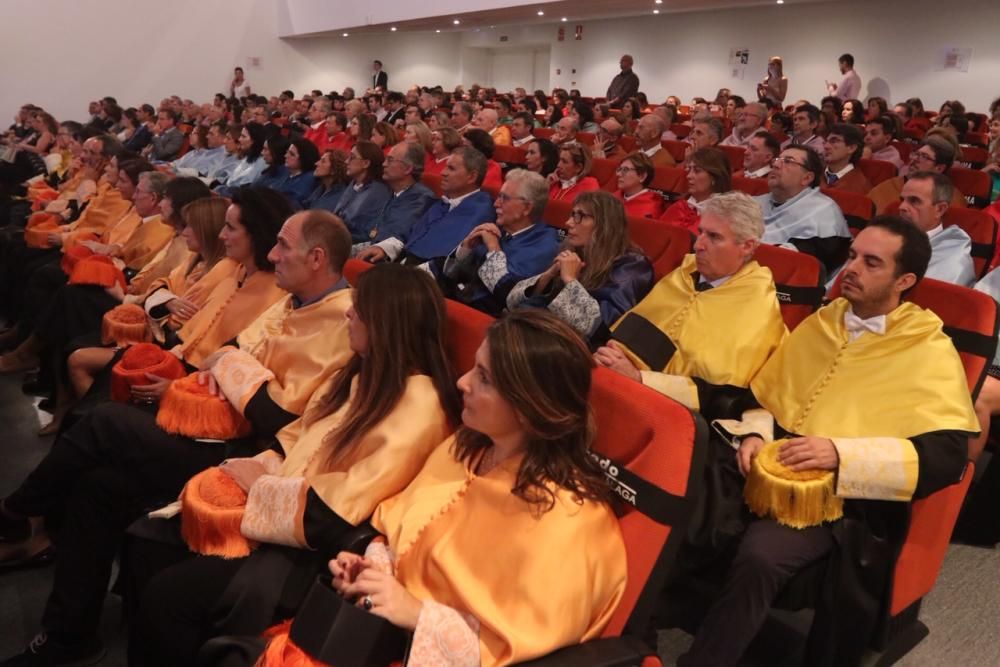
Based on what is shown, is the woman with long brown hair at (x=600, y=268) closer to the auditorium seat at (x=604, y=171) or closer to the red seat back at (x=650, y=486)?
the red seat back at (x=650, y=486)

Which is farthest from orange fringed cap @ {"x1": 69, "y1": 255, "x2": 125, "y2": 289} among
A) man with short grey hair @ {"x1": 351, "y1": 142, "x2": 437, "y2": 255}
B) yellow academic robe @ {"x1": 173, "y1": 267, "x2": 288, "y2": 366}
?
man with short grey hair @ {"x1": 351, "y1": 142, "x2": 437, "y2": 255}

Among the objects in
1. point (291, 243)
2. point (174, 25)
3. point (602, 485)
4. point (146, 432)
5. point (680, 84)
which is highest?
point (174, 25)

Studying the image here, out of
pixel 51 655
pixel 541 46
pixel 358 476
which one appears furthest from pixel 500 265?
pixel 541 46

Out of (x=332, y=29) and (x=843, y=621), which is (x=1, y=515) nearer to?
(x=843, y=621)

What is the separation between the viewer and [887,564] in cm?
179

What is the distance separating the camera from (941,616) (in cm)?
218

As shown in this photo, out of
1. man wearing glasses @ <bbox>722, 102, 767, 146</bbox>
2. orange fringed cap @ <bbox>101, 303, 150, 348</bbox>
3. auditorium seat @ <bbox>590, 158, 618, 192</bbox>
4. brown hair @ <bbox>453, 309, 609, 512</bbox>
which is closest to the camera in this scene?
brown hair @ <bbox>453, 309, 609, 512</bbox>

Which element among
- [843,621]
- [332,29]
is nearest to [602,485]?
[843,621]

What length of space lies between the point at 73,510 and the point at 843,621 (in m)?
1.87

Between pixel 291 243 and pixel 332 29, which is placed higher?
pixel 332 29

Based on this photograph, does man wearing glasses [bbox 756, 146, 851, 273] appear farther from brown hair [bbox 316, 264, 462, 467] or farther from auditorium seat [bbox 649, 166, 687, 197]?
brown hair [bbox 316, 264, 462, 467]

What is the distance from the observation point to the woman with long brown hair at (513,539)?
4.16 ft

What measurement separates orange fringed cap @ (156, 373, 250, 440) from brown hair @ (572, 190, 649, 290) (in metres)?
1.27

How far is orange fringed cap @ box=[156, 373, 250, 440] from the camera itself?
6.84 feet
